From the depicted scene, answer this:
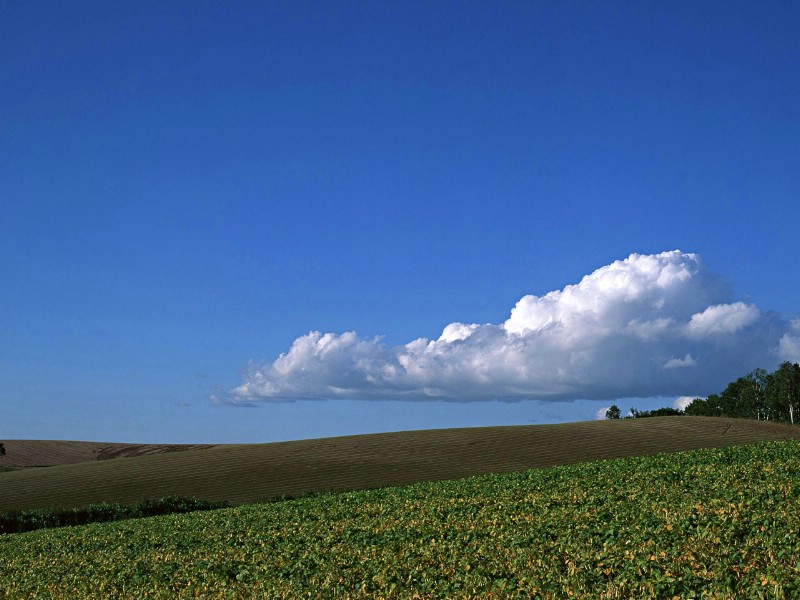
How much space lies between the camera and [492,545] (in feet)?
50.2

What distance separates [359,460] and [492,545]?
42.7 metres

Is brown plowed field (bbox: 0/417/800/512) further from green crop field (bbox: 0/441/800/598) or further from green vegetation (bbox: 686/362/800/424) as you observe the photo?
green vegetation (bbox: 686/362/800/424)

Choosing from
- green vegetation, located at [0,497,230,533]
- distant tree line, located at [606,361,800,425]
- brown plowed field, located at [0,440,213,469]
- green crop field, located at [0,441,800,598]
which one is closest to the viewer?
green crop field, located at [0,441,800,598]

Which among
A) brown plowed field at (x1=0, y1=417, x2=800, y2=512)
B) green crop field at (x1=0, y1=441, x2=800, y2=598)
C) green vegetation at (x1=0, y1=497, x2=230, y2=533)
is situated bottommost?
green vegetation at (x1=0, y1=497, x2=230, y2=533)

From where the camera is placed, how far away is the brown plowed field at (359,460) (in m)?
48.3

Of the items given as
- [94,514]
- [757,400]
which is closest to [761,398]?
[757,400]

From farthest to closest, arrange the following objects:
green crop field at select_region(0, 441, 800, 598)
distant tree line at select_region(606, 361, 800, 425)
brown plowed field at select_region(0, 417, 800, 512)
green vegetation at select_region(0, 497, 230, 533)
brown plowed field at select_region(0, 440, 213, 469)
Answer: distant tree line at select_region(606, 361, 800, 425) < brown plowed field at select_region(0, 440, 213, 469) < brown plowed field at select_region(0, 417, 800, 512) < green vegetation at select_region(0, 497, 230, 533) < green crop field at select_region(0, 441, 800, 598)

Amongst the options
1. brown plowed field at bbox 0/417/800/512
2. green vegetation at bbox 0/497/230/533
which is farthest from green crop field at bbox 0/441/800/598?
brown plowed field at bbox 0/417/800/512

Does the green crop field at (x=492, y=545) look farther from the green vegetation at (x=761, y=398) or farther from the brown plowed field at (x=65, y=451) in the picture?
the green vegetation at (x=761, y=398)

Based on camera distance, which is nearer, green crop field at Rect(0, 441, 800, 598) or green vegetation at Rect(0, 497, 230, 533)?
green crop field at Rect(0, 441, 800, 598)

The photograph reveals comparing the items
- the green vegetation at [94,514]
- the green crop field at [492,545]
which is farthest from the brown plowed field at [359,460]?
the green crop field at [492,545]

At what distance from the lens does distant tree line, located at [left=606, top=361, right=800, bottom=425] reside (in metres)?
135

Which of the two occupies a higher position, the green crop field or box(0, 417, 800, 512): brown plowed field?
the green crop field

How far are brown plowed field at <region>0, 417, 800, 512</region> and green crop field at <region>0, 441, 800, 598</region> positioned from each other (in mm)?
21505
